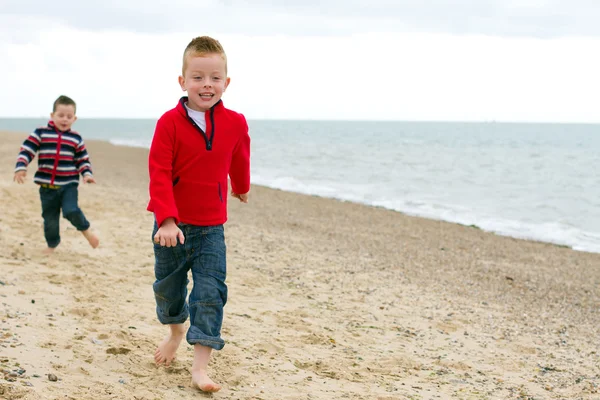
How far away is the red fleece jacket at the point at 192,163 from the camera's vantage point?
2984mm

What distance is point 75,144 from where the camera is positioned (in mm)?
6113

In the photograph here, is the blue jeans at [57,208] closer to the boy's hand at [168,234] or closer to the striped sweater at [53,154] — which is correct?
the striped sweater at [53,154]

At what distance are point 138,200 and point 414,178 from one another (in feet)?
56.2

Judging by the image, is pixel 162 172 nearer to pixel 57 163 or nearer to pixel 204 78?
pixel 204 78

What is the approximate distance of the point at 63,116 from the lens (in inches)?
236

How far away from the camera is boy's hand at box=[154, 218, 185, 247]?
2.92 metres

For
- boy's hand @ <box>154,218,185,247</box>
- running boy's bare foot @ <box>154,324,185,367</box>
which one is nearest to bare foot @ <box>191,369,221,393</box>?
running boy's bare foot @ <box>154,324,185,367</box>

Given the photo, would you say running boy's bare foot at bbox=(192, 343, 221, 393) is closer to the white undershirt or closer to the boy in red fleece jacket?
the boy in red fleece jacket

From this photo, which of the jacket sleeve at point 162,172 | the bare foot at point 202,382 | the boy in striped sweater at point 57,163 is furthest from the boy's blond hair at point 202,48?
the boy in striped sweater at point 57,163

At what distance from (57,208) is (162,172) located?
12.4 ft

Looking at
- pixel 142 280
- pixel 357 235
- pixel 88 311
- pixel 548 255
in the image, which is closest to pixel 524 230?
pixel 548 255

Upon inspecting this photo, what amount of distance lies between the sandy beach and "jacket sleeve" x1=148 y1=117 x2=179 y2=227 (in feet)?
3.05

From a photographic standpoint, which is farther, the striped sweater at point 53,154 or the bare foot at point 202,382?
the striped sweater at point 53,154

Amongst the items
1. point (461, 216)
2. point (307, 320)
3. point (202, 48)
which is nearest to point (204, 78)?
point (202, 48)
